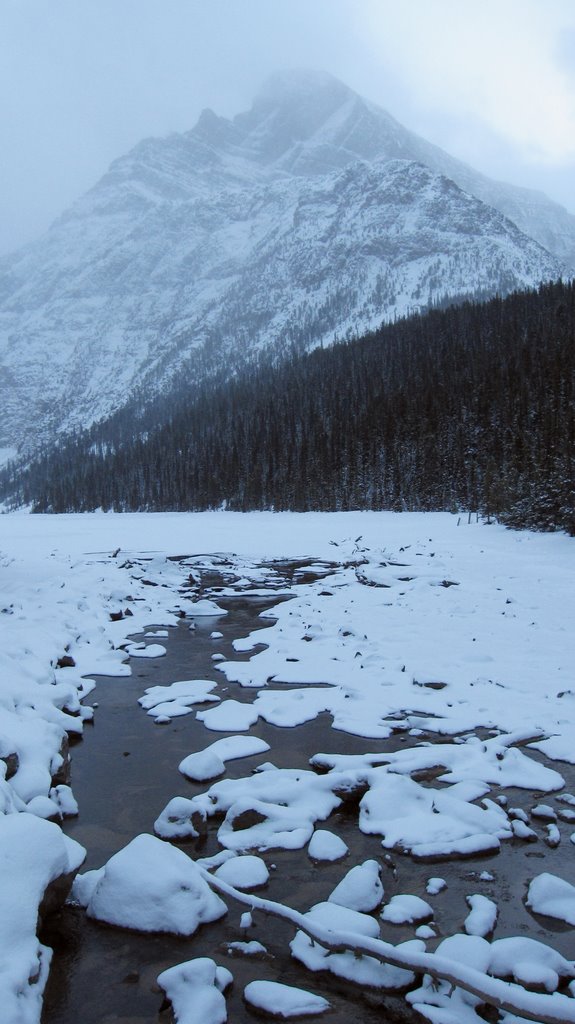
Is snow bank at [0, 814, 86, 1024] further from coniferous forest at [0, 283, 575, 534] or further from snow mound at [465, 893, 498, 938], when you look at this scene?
coniferous forest at [0, 283, 575, 534]

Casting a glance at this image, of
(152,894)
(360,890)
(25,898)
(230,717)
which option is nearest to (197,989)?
(152,894)

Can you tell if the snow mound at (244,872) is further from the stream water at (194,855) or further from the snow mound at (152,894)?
the snow mound at (152,894)

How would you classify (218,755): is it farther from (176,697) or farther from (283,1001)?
(283,1001)

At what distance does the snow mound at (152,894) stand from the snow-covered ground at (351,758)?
0.01m

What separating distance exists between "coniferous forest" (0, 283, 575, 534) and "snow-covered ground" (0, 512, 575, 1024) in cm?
2329

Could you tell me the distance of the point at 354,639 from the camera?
12.4 m

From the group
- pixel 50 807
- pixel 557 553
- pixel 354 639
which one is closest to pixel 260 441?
pixel 557 553

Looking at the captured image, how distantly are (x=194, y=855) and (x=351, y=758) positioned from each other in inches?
95.0

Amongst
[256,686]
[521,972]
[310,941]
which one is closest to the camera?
[521,972]

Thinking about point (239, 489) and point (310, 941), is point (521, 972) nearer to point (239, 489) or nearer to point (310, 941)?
point (310, 941)

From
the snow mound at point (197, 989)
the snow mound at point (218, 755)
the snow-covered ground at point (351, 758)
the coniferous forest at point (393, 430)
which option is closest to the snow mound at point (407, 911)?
the snow-covered ground at point (351, 758)

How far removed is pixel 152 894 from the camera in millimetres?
4672

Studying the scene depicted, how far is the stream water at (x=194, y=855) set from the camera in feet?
12.9

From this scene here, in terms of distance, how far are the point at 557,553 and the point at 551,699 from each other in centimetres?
1551
